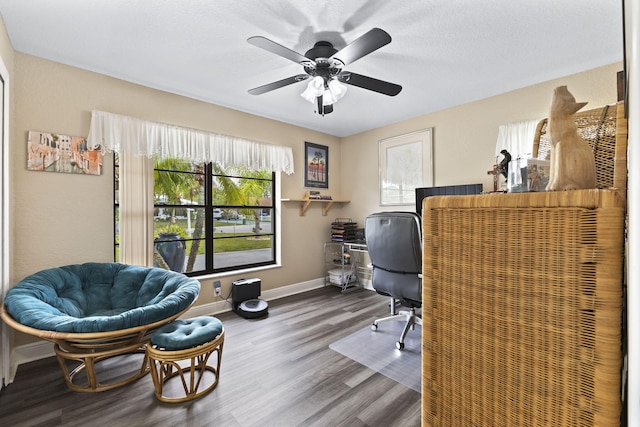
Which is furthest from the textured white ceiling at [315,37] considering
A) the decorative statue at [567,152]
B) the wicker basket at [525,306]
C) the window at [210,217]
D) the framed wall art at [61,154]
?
the wicker basket at [525,306]

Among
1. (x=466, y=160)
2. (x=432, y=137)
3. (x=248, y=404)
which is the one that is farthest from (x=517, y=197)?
(x=432, y=137)

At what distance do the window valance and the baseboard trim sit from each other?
1.67m

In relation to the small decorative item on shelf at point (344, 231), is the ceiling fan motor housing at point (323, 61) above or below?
above

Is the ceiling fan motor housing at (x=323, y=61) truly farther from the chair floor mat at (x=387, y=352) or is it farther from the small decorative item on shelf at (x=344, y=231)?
the small decorative item on shelf at (x=344, y=231)

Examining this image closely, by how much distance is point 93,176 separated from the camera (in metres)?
2.65

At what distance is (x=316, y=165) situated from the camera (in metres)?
4.55

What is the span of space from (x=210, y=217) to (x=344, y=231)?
6.37 ft

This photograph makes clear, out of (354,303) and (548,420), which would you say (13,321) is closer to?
(548,420)

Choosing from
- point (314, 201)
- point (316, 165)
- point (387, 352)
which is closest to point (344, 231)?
point (314, 201)

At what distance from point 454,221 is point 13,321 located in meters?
2.53

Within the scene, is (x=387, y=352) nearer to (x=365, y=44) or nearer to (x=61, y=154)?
(x=365, y=44)

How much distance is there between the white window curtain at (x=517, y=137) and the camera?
288cm

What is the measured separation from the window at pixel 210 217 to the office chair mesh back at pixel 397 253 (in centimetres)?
191

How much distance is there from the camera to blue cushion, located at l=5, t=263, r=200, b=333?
1.74 m
